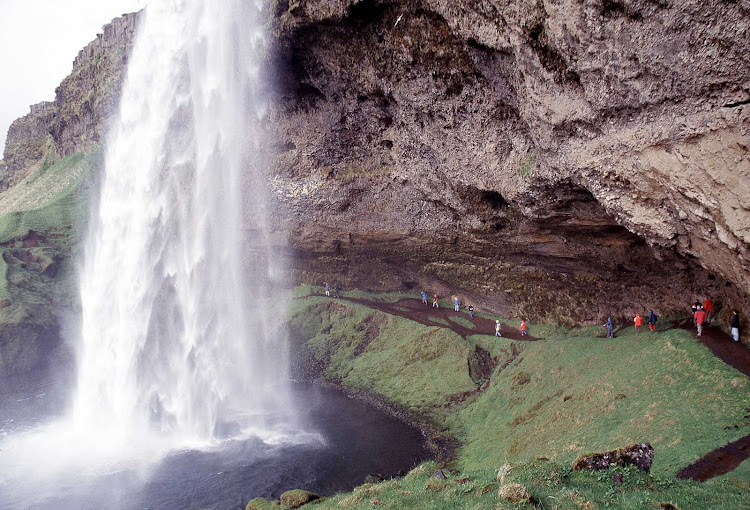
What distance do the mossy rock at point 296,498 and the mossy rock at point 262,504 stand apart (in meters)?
0.24

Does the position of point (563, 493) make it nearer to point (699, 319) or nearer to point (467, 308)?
point (699, 319)

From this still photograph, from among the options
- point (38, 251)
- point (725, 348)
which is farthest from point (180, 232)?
point (38, 251)

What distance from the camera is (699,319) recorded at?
21250 millimetres

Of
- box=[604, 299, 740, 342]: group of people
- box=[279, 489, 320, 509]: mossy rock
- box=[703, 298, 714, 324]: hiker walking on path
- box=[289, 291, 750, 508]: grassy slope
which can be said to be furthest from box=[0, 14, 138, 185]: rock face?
box=[703, 298, 714, 324]: hiker walking on path

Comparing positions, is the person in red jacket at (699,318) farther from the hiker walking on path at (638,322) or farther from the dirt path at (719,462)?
the dirt path at (719,462)

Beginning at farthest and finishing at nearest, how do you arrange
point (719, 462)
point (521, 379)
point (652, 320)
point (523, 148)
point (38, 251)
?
point (38, 251) < point (521, 379) < point (652, 320) < point (523, 148) < point (719, 462)

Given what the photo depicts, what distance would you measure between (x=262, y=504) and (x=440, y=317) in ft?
66.1

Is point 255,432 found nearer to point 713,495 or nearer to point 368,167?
point 368,167

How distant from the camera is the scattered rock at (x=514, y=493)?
10.4 meters

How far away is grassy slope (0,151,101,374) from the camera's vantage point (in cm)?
4325

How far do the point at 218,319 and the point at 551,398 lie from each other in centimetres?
2122

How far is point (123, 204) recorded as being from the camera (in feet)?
112

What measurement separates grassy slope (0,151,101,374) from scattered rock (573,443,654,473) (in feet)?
145

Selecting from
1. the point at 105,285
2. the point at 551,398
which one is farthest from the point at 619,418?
the point at 105,285
